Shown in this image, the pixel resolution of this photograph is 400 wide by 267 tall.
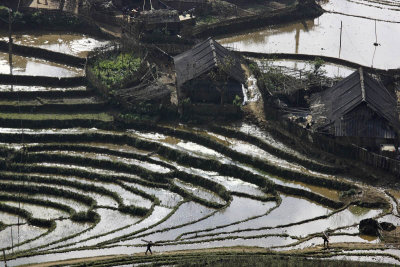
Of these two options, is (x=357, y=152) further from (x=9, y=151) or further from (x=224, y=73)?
(x=9, y=151)

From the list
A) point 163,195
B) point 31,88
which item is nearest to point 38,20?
point 31,88

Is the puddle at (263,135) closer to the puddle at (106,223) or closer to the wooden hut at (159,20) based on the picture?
the puddle at (106,223)

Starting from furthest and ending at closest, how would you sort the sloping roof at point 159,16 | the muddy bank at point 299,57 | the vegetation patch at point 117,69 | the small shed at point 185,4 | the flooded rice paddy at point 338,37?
1. the small shed at point 185,4
2. the sloping roof at point 159,16
3. the flooded rice paddy at point 338,37
4. the muddy bank at point 299,57
5. the vegetation patch at point 117,69

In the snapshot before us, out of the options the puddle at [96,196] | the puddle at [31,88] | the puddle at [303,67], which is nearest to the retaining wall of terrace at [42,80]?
the puddle at [31,88]

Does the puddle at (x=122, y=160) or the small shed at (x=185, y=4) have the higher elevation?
the small shed at (x=185, y=4)

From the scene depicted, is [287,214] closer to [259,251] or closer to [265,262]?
[259,251]

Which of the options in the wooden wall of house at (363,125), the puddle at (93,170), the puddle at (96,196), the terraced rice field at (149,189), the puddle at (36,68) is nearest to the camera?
the terraced rice field at (149,189)

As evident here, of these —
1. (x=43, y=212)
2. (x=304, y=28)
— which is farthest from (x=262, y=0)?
(x=43, y=212)
